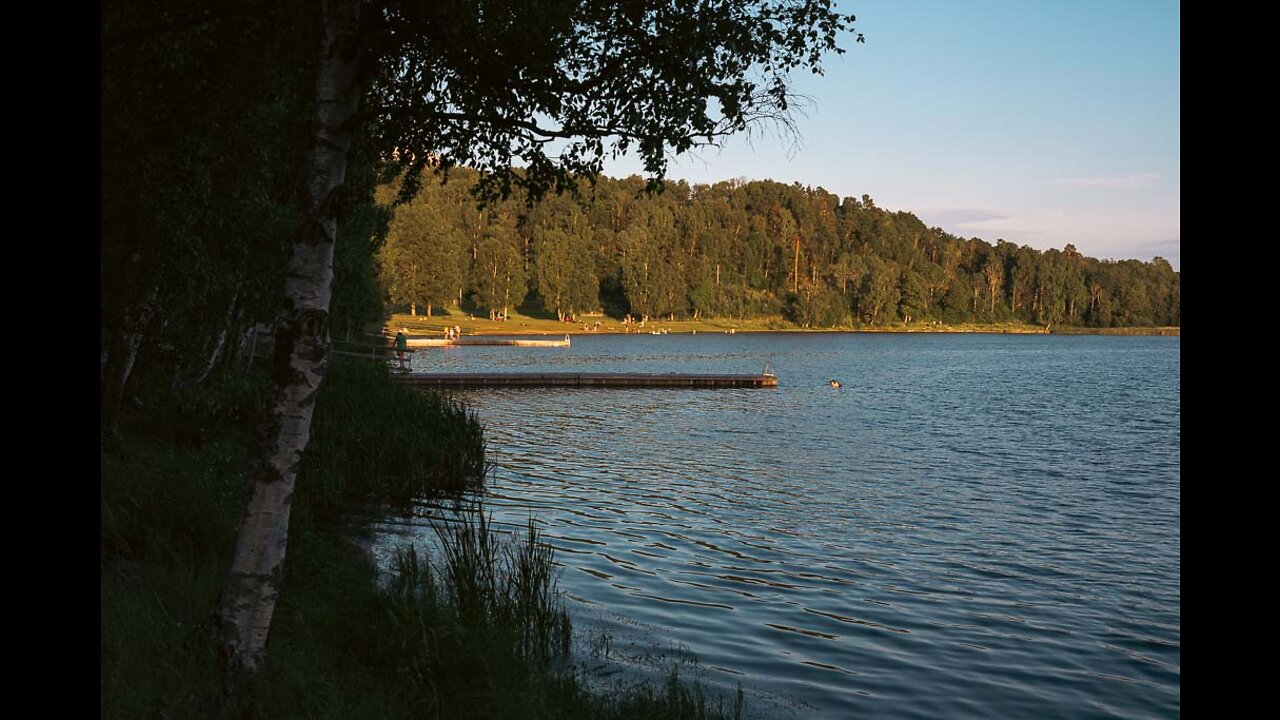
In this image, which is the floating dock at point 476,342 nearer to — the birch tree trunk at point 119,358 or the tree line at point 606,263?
the tree line at point 606,263

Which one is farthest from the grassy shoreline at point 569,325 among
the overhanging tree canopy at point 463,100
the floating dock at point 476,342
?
the overhanging tree canopy at point 463,100

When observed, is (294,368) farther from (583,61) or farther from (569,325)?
(569,325)

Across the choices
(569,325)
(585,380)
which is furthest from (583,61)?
(569,325)

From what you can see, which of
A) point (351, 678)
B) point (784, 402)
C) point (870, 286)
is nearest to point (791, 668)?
point (351, 678)

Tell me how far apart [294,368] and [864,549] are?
561 inches

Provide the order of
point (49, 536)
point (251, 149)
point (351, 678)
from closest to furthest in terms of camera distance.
A: point (49, 536) → point (351, 678) → point (251, 149)

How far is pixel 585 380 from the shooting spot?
191 ft

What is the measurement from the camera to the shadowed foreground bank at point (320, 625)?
6.88m

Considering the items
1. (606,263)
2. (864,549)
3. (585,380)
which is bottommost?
(864,549)

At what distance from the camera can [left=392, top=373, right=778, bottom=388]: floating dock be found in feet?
183
